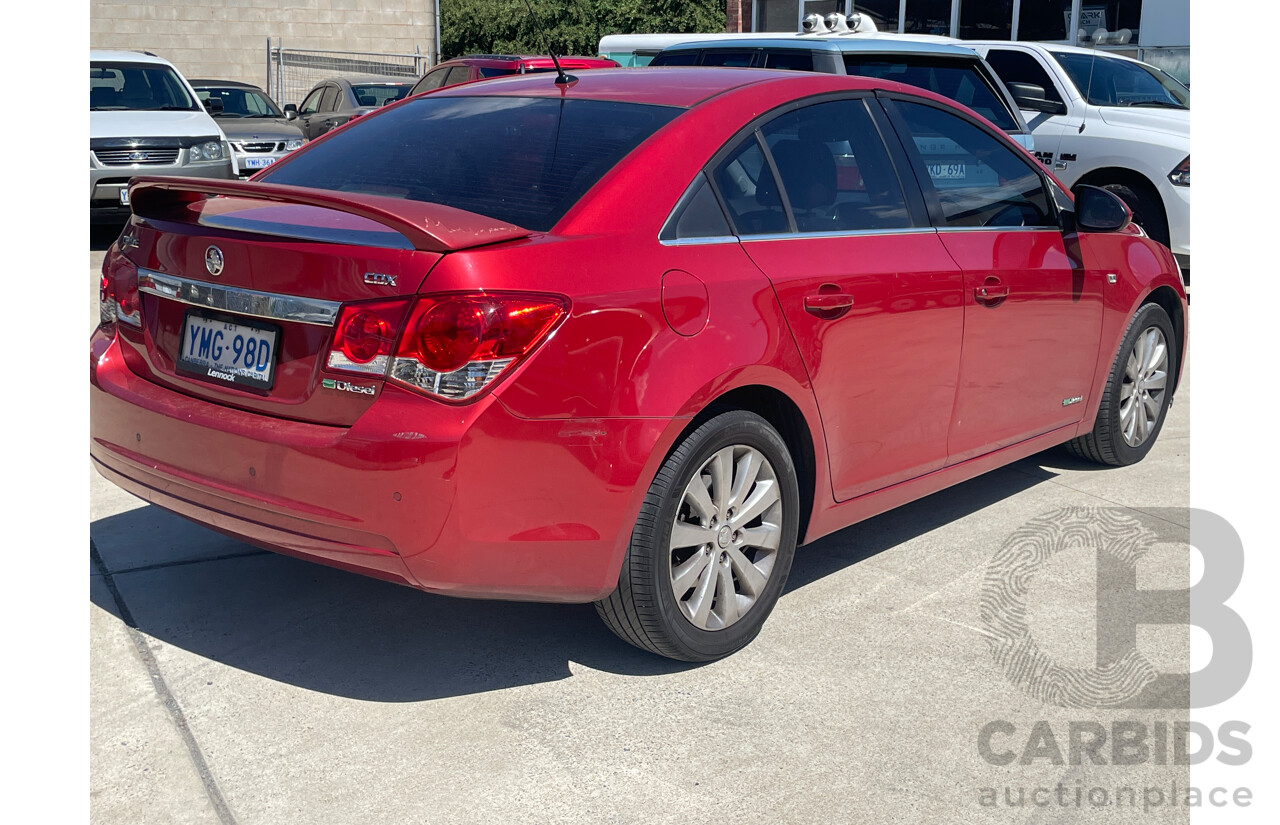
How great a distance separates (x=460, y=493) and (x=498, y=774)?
0.68 meters

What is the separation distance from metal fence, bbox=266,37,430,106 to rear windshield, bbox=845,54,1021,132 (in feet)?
64.7

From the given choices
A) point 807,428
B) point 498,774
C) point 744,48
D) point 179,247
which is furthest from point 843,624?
point 744,48

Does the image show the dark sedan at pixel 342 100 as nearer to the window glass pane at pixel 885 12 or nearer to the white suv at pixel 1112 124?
the window glass pane at pixel 885 12

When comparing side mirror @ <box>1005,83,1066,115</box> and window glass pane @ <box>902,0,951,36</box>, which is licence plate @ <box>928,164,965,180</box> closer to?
side mirror @ <box>1005,83,1066,115</box>

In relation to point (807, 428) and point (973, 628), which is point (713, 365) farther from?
point (973, 628)

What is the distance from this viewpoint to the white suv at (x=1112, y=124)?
972 cm

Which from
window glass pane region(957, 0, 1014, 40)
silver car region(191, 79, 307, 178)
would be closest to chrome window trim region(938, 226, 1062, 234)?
silver car region(191, 79, 307, 178)

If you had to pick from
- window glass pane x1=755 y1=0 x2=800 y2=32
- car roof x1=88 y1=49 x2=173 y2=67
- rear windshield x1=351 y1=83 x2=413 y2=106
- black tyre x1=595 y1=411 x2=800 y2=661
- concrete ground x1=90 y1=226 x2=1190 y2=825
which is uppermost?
window glass pane x1=755 y1=0 x2=800 y2=32

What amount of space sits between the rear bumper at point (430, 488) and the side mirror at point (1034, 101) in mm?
8449

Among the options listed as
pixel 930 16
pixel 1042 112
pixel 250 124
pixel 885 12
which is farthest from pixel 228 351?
pixel 885 12

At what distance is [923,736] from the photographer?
3170 millimetres

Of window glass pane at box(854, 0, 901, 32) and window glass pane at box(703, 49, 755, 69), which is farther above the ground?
window glass pane at box(854, 0, 901, 32)

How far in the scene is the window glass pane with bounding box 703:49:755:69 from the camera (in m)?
8.89

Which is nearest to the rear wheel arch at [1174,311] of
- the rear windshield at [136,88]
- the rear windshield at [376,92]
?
the rear windshield at [136,88]
